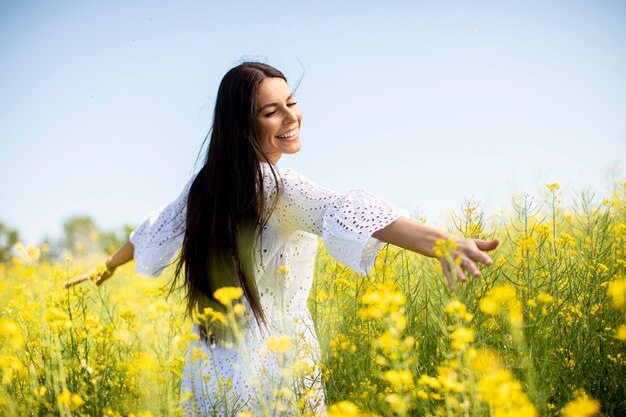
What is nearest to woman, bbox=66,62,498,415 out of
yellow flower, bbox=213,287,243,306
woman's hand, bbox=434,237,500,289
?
woman's hand, bbox=434,237,500,289

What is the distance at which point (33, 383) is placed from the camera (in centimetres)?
163

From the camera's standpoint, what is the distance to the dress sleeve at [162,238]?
207 centimetres

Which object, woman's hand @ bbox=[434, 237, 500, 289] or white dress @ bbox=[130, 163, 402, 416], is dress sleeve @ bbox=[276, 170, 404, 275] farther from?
woman's hand @ bbox=[434, 237, 500, 289]

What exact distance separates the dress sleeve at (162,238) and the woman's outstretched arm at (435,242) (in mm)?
959

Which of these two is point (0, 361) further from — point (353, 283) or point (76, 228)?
point (76, 228)

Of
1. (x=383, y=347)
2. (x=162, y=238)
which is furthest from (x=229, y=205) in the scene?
(x=383, y=347)

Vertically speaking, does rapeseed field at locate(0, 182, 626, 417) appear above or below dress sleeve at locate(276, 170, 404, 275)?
below

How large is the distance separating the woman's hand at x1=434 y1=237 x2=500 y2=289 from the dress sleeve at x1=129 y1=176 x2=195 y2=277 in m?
1.19

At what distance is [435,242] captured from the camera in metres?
1.27

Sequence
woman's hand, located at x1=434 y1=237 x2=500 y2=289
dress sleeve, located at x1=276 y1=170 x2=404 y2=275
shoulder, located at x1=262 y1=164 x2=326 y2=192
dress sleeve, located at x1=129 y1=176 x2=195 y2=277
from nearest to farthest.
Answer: woman's hand, located at x1=434 y1=237 x2=500 y2=289 → dress sleeve, located at x1=276 y1=170 x2=404 y2=275 → shoulder, located at x1=262 y1=164 x2=326 y2=192 → dress sleeve, located at x1=129 y1=176 x2=195 y2=277

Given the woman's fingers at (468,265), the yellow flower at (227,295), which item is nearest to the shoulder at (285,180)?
the yellow flower at (227,295)

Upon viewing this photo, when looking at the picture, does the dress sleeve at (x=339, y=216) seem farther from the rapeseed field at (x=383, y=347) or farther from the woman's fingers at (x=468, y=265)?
the woman's fingers at (x=468, y=265)

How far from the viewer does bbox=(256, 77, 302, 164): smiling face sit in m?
1.96

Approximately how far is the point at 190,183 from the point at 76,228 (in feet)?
67.6
